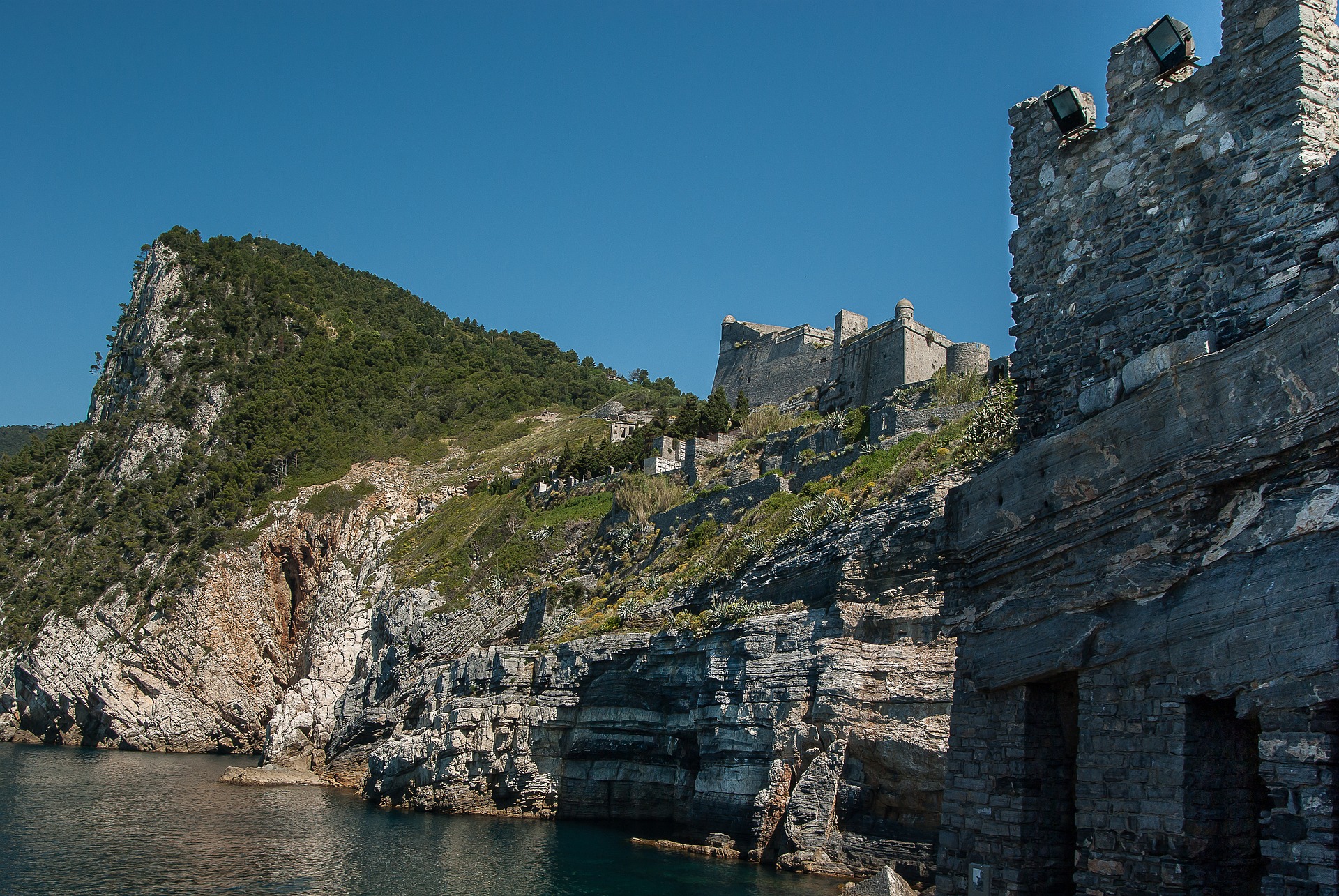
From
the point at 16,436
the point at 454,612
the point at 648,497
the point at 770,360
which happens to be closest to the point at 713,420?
the point at 648,497

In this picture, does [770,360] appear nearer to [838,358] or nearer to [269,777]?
[838,358]

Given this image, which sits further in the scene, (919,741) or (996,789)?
(919,741)

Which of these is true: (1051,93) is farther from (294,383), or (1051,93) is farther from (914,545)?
(294,383)

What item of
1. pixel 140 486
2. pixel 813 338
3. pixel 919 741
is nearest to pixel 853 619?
pixel 919 741

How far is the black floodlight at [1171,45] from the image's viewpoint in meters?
8.55

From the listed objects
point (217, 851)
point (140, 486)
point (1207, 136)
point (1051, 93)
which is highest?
point (140, 486)

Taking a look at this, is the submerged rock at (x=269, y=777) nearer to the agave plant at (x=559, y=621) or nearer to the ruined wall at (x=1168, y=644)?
the agave plant at (x=559, y=621)

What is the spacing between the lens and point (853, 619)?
68.8 feet

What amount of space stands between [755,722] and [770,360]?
4384 cm

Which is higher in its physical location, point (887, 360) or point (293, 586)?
point (887, 360)

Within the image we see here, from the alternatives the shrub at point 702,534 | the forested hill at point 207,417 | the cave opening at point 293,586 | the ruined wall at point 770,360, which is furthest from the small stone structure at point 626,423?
the shrub at point 702,534

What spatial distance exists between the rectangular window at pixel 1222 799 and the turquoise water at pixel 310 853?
37.4 feet

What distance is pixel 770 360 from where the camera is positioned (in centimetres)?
6425

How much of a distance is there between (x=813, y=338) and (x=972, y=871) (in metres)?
54.1
